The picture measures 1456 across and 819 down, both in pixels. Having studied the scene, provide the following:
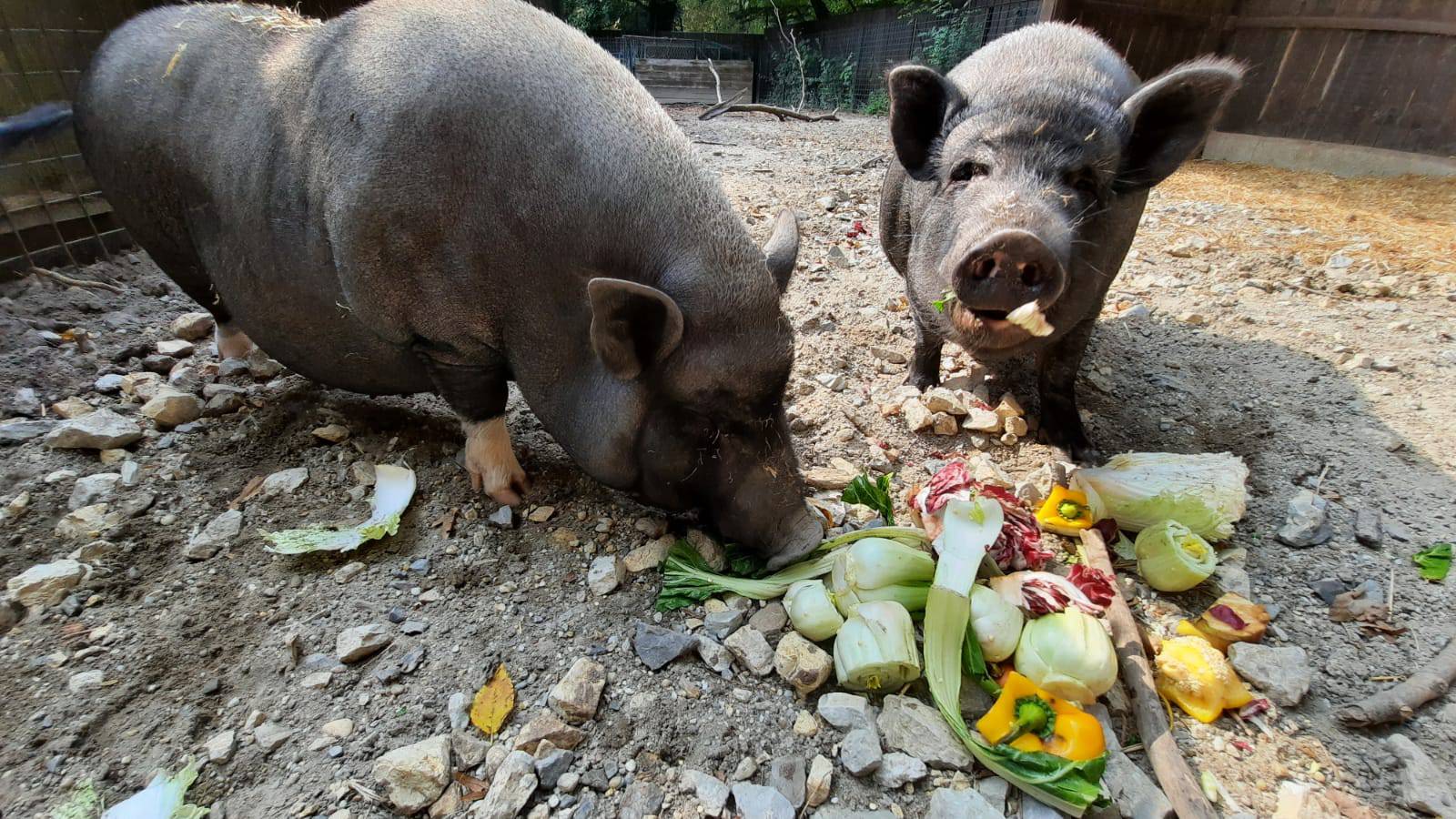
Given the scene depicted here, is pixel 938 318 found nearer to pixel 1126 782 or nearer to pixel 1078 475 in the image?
pixel 1078 475

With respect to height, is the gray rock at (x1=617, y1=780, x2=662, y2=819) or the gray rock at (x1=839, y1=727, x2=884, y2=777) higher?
the gray rock at (x1=839, y1=727, x2=884, y2=777)

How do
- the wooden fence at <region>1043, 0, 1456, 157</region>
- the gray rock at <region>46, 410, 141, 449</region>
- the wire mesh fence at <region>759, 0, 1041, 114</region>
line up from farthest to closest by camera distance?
the wire mesh fence at <region>759, 0, 1041, 114</region>, the wooden fence at <region>1043, 0, 1456, 157</region>, the gray rock at <region>46, 410, 141, 449</region>

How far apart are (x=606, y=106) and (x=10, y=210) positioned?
467cm

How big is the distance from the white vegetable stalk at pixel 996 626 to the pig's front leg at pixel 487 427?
1.96m

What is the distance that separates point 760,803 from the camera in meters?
1.94

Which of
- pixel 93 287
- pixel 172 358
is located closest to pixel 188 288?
pixel 172 358

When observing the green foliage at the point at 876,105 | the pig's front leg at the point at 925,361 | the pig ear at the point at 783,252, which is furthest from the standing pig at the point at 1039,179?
the green foliage at the point at 876,105

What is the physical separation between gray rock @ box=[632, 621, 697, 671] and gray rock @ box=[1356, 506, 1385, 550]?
9.21 ft

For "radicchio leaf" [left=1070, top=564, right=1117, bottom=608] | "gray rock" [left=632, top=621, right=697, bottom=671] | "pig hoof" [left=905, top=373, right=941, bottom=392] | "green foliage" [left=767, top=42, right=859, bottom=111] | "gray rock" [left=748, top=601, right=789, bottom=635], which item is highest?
"radicchio leaf" [left=1070, top=564, right=1117, bottom=608]

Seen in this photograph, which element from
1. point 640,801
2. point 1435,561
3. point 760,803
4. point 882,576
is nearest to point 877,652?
point 882,576

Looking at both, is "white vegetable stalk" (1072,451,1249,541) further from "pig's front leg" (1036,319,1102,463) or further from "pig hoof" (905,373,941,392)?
"pig hoof" (905,373,941,392)

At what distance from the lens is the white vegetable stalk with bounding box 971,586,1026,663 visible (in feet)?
7.55

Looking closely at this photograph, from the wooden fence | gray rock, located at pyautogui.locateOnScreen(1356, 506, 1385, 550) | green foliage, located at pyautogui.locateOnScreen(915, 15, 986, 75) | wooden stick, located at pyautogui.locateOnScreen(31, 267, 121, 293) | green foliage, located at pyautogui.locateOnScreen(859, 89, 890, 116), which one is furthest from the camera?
green foliage, located at pyautogui.locateOnScreen(859, 89, 890, 116)

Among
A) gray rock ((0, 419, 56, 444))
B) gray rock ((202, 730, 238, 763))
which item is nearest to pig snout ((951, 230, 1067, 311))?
gray rock ((202, 730, 238, 763))
